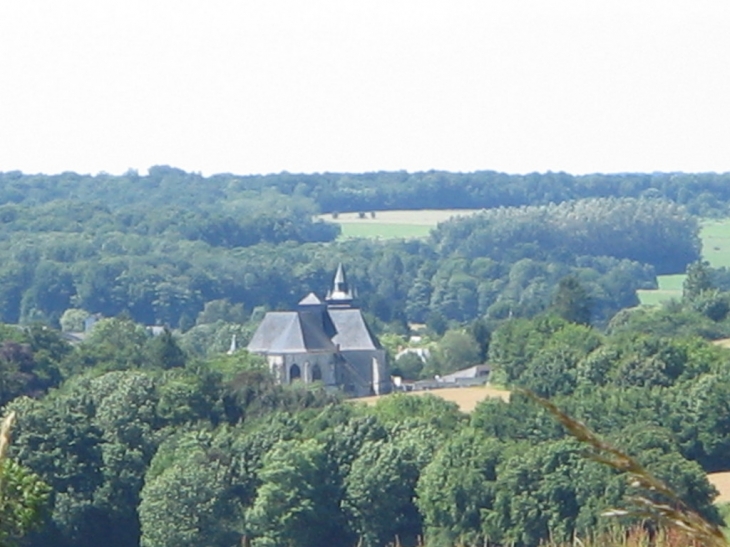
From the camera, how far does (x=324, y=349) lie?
8750 centimetres

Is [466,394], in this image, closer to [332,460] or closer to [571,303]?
[571,303]

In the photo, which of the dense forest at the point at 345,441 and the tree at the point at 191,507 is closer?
the dense forest at the point at 345,441

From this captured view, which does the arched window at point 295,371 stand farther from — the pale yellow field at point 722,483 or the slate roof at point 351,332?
the pale yellow field at point 722,483

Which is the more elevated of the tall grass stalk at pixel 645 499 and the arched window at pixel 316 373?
the tall grass stalk at pixel 645 499

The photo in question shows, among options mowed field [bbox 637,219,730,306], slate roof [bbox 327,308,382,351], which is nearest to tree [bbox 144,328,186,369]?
slate roof [bbox 327,308,382,351]

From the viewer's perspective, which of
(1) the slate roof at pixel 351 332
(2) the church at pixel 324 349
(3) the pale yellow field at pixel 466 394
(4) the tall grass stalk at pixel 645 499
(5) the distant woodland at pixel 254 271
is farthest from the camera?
(5) the distant woodland at pixel 254 271

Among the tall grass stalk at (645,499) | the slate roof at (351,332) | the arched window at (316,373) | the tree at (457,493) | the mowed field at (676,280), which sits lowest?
the mowed field at (676,280)

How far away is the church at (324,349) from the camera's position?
87000 millimetres

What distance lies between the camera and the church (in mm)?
87000

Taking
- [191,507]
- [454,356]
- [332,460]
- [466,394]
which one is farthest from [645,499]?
[454,356]

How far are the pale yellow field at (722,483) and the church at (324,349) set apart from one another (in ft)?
115

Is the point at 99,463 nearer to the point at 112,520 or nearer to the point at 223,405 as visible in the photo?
the point at 112,520

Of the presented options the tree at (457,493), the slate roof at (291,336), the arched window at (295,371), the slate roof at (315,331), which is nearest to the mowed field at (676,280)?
the slate roof at (315,331)

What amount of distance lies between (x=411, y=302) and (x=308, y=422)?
116240 millimetres
